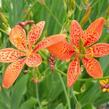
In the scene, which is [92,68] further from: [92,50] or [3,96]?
[3,96]

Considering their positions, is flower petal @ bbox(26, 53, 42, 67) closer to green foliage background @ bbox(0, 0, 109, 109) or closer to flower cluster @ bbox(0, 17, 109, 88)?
flower cluster @ bbox(0, 17, 109, 88)

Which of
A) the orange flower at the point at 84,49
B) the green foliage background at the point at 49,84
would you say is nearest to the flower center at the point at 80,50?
the orange flower at the point at 84,49

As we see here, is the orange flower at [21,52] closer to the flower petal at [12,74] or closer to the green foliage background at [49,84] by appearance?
the flower petal at [12,74]

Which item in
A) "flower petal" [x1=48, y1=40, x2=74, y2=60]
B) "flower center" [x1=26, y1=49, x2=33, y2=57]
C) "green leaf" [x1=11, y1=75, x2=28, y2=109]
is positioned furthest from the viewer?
"green leaf" [x1=11, y1=75, x2=28, y2=109]

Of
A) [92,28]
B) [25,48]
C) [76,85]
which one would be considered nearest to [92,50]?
[92,28]

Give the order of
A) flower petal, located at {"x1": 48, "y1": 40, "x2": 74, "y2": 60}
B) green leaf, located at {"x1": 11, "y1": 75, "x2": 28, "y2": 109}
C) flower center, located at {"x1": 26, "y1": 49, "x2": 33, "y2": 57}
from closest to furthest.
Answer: flower petal, located at {"x1": 48, "y1": 40, "x2": 74, "y2": 60}
flower center, located at {"x1": 26, "y1": 49, "x2": 33, "y2": 57}
green leaf, located at {"x1": 11, "y1": 75, "x2": 28, "y2": 109}

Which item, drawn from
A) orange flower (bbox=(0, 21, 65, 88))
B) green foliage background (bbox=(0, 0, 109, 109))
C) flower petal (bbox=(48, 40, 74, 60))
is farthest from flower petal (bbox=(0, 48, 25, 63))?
green foliage background (bbox=(0, 0, 109, 109))
